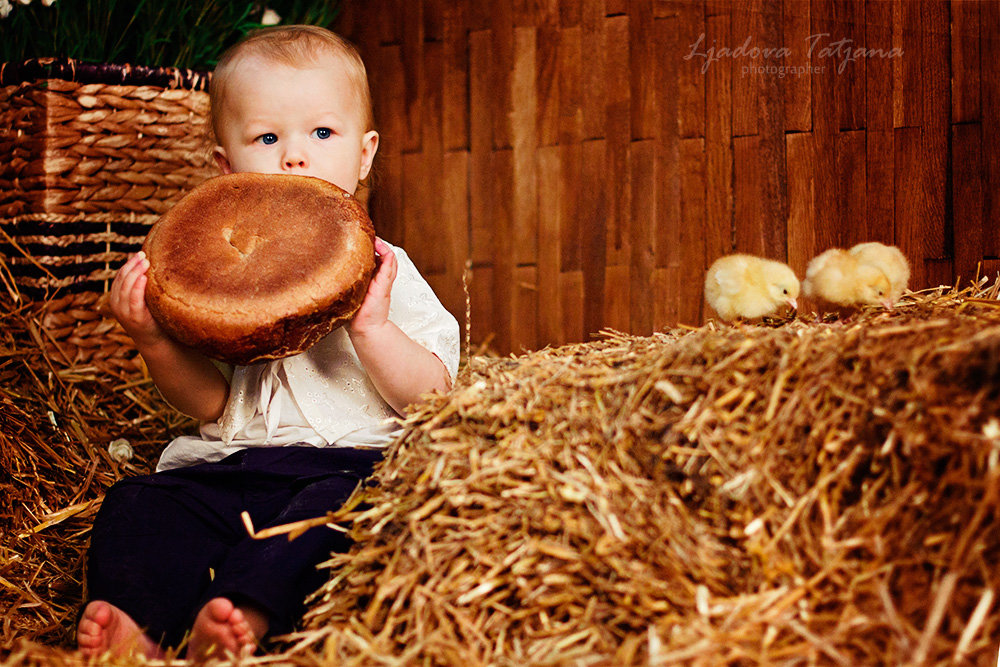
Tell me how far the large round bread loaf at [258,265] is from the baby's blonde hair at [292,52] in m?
0.36

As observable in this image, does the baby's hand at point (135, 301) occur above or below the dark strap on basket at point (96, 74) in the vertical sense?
below

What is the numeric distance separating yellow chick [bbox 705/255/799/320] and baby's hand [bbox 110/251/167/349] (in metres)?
1.28

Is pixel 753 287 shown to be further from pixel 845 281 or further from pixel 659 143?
pixel 659 143

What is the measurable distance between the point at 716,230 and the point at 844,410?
149 cm

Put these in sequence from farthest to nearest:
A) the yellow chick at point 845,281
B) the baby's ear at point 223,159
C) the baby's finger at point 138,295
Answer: the baby's ear at point 223,159, the yellow chick at point 845,281, the baby's finger at point 138,295

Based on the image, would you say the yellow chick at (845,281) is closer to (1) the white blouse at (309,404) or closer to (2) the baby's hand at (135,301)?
(1) the white blouse at (309,404)

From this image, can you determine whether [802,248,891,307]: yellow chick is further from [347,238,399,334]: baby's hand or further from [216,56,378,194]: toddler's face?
[216,56,378,194]: toddler's face

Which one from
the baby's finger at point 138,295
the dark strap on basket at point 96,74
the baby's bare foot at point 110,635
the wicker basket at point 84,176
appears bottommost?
the baby's bare foot at point 110,635

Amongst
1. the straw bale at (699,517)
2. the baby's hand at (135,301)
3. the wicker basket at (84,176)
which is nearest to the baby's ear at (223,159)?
the baby's hand at (135,301)

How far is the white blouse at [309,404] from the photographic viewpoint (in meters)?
1.71

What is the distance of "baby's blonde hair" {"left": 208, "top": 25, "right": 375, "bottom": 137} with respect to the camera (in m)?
1.84

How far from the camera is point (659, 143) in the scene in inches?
101

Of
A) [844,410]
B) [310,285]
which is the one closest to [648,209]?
[310,285]

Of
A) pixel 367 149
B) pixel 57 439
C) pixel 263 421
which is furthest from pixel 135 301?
pixel 57 439
